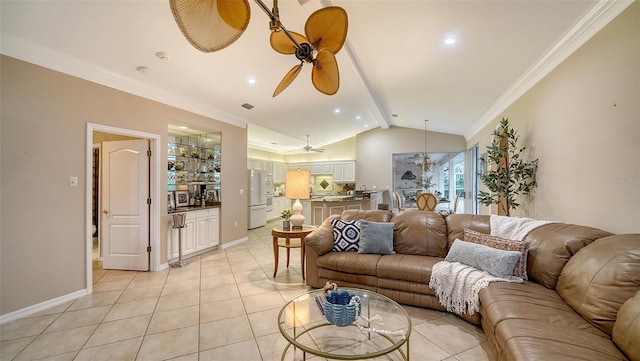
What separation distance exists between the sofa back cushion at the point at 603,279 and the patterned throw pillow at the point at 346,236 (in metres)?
1.87

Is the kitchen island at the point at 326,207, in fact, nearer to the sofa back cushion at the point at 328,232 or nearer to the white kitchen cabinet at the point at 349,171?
the sofa back cushion at the point at 328,232

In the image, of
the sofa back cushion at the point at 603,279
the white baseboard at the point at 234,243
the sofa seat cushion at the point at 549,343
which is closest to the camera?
the sofa seat cushion at the point at 549,343

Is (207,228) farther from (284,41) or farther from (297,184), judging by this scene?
(284,41)

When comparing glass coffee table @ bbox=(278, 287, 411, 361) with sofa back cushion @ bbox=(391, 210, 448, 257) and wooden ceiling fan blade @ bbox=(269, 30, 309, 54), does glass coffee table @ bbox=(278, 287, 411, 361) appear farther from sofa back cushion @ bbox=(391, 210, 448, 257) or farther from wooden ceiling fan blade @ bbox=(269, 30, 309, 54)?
wooden ceiling fan blade @ bbox=(269, 30, 309, 54)

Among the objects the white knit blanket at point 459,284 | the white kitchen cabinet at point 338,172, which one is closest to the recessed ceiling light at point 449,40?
the white knit blanket at point 459,284

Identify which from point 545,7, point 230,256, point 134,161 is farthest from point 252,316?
point 545,7

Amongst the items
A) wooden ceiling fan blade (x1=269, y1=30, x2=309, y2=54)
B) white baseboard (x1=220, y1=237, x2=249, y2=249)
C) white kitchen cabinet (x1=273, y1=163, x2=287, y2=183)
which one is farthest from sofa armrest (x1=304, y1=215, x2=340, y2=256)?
white kitchen cabinet (x1=273, y1=163, x2=287, y2=183)

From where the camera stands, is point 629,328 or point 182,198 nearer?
point 629,328

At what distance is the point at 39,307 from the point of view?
8.94ft

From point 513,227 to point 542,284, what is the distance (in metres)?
0.60

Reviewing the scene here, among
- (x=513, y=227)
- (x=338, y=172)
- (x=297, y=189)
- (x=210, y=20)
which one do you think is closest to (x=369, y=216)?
(x=297, y=189)

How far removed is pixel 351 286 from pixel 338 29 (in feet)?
8.18

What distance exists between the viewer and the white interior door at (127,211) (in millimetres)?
3943

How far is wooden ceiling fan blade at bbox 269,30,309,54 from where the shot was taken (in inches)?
79.5
